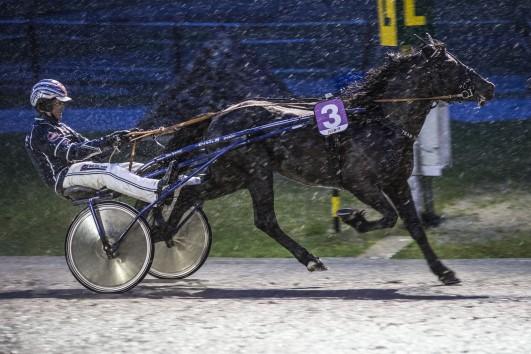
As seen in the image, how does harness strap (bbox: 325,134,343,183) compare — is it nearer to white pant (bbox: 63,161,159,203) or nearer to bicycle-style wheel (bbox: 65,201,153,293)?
white pant (bbox: 63,161,159,203)

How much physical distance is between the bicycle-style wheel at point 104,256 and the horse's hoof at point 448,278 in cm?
234

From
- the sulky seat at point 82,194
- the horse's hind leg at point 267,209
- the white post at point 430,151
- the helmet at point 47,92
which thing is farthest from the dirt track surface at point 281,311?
the white post at point 430,151

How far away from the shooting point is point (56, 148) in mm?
9586

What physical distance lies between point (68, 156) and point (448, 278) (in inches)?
125

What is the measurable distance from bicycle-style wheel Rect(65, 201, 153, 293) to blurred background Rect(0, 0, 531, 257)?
269cm

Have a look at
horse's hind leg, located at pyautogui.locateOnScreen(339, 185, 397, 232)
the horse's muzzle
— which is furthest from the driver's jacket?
the horse's muzzle

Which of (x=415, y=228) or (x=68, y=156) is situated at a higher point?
(x=68, y=156)

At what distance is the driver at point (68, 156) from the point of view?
31.4 ft

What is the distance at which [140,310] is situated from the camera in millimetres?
9086

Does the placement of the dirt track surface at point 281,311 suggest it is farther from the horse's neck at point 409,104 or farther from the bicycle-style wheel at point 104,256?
the horse's neck at point 409,104

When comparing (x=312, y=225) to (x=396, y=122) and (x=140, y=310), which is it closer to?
(x=396, y=122)

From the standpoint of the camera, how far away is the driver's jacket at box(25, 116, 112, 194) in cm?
955

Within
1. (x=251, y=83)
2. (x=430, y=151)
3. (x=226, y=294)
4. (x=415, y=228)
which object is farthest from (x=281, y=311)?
(x=251, y=83)

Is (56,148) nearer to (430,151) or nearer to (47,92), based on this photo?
(47,92)
